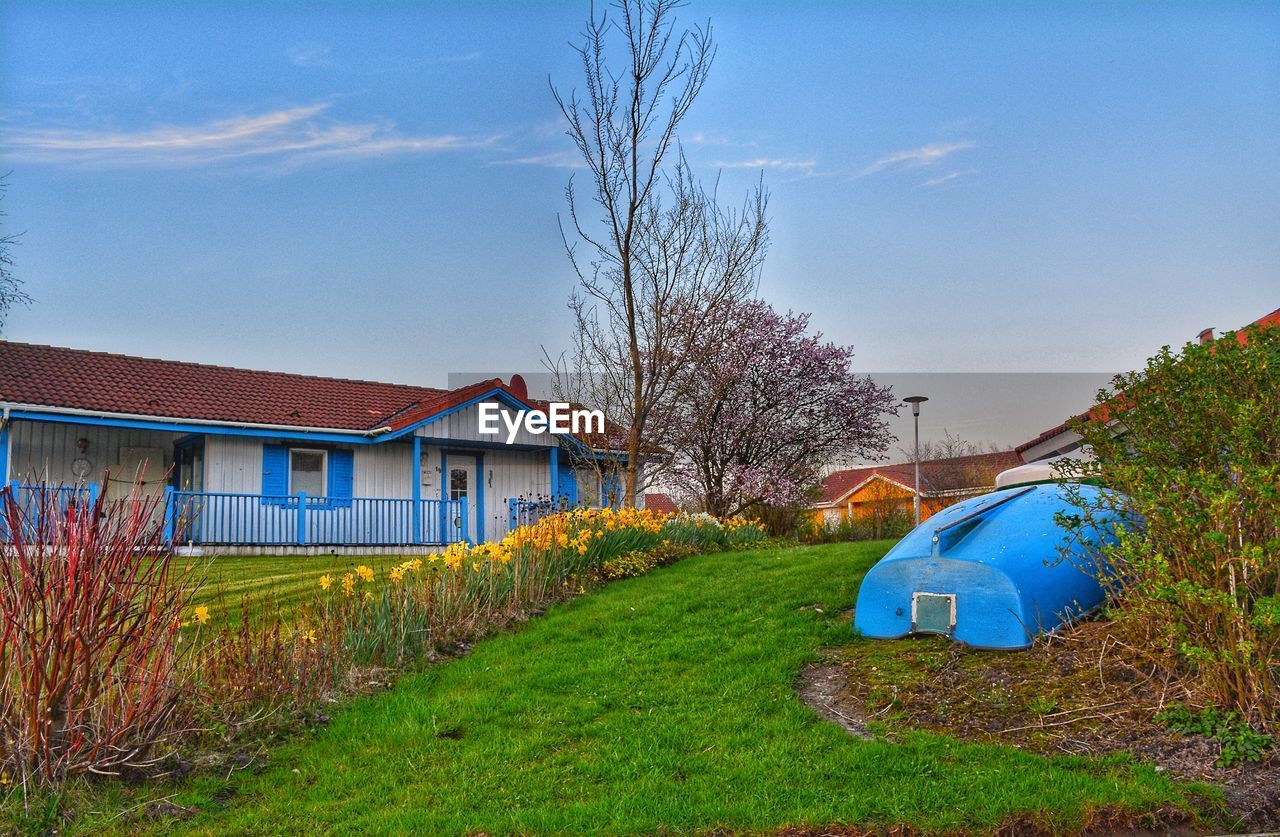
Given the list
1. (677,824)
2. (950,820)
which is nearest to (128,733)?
(677,824)

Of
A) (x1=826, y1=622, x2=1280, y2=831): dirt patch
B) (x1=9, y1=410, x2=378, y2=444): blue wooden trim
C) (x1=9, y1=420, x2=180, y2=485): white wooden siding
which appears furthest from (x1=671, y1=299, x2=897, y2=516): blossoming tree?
(x1=826, y1=622, x2=1280, y2=831): dirt patch

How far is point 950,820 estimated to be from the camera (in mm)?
3953

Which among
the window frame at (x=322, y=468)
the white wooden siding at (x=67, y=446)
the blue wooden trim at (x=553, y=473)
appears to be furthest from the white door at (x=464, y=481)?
the white wooden siding at (x=67, y=446)

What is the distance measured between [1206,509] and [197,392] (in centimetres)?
1780

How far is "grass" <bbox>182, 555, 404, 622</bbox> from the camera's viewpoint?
8828 millimetres

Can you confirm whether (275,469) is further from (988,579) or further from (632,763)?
(988,579)

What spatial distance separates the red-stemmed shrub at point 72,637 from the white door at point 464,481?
52.4ft

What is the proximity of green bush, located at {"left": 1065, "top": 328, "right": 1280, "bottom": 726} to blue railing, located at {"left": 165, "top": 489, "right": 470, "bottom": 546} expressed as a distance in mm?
14655

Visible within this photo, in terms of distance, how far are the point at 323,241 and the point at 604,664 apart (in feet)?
34.3

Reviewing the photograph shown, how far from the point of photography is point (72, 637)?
454cm

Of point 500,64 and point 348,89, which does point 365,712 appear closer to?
point 348,89

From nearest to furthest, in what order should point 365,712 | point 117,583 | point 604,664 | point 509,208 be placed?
point 117,583
point 365,712
point 604,664
point 509,208

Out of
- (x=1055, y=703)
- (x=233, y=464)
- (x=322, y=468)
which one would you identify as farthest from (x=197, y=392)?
(x=1055, y=703)

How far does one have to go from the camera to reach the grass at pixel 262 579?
29.0ft
